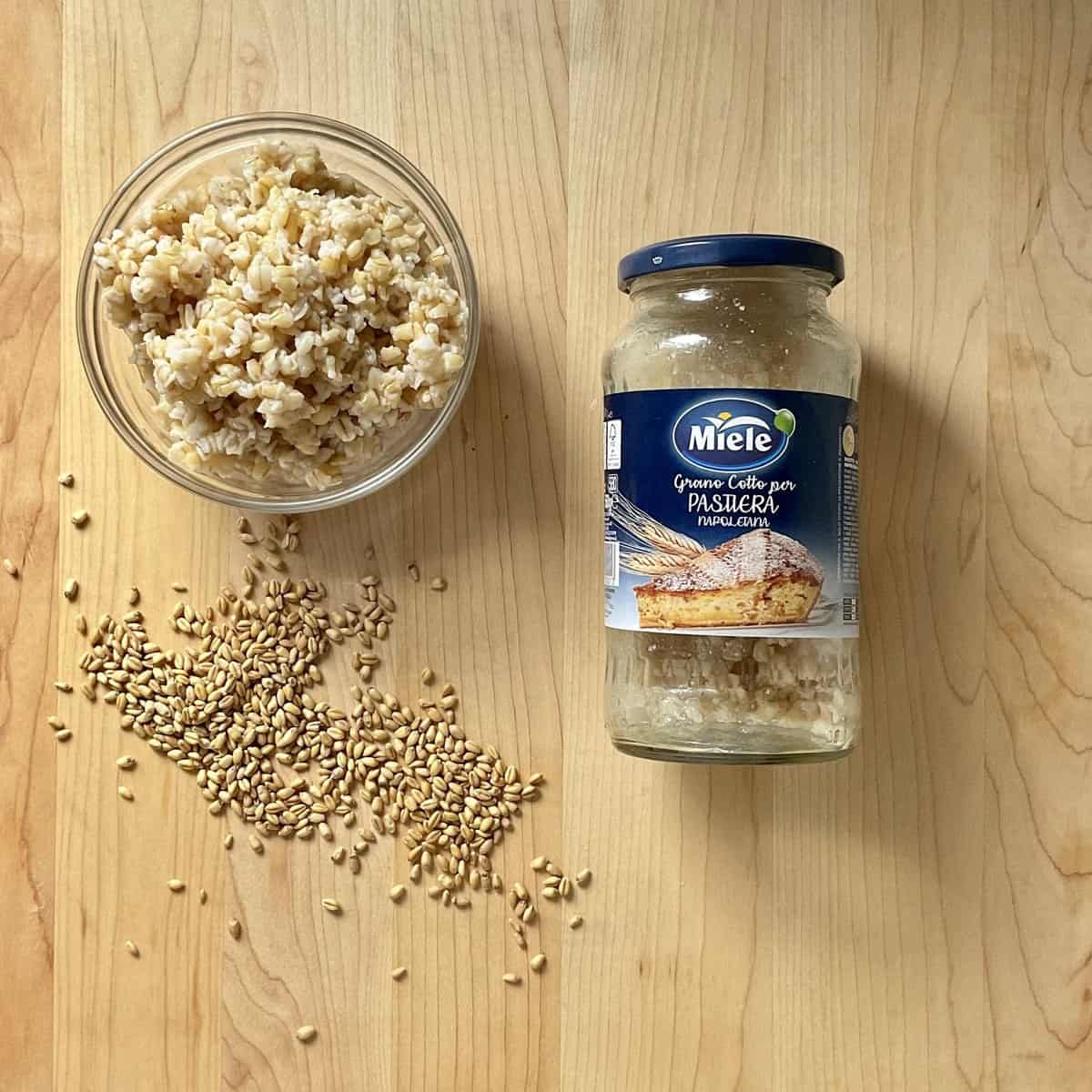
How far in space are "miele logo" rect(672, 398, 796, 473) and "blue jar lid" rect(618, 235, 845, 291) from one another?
104 millimetres

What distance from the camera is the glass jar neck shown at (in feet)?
2.74

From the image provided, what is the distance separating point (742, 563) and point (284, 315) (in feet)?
1.26

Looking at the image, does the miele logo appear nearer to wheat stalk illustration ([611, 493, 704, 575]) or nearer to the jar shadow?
wheat stalk illustration ([611, 493, 704, 575])

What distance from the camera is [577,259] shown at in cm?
96

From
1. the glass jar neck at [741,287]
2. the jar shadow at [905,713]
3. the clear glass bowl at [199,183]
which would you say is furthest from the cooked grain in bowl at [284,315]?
the jar shadow at [905,713]

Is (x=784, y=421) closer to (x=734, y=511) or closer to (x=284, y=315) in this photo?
(x=734, y=511)

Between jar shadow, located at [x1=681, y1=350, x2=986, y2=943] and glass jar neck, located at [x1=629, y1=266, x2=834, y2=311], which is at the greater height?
glass jar neck, located at [x1=629, y1=266, x2=834, y2=311]

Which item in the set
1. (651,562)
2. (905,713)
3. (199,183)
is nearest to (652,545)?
(651,562)

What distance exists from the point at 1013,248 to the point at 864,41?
224 mm

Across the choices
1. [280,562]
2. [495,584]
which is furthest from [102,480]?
[495,584]

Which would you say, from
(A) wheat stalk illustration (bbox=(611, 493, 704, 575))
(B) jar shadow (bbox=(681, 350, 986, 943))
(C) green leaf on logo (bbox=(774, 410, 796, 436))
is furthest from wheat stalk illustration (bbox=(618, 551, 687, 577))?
(B) jar shadow (bbox=(681, 350, 986, 943))

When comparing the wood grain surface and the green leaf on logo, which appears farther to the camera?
the wood grain surface

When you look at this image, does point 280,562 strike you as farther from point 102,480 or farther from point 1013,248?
point 1013,248

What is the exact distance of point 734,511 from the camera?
0.80 meters
